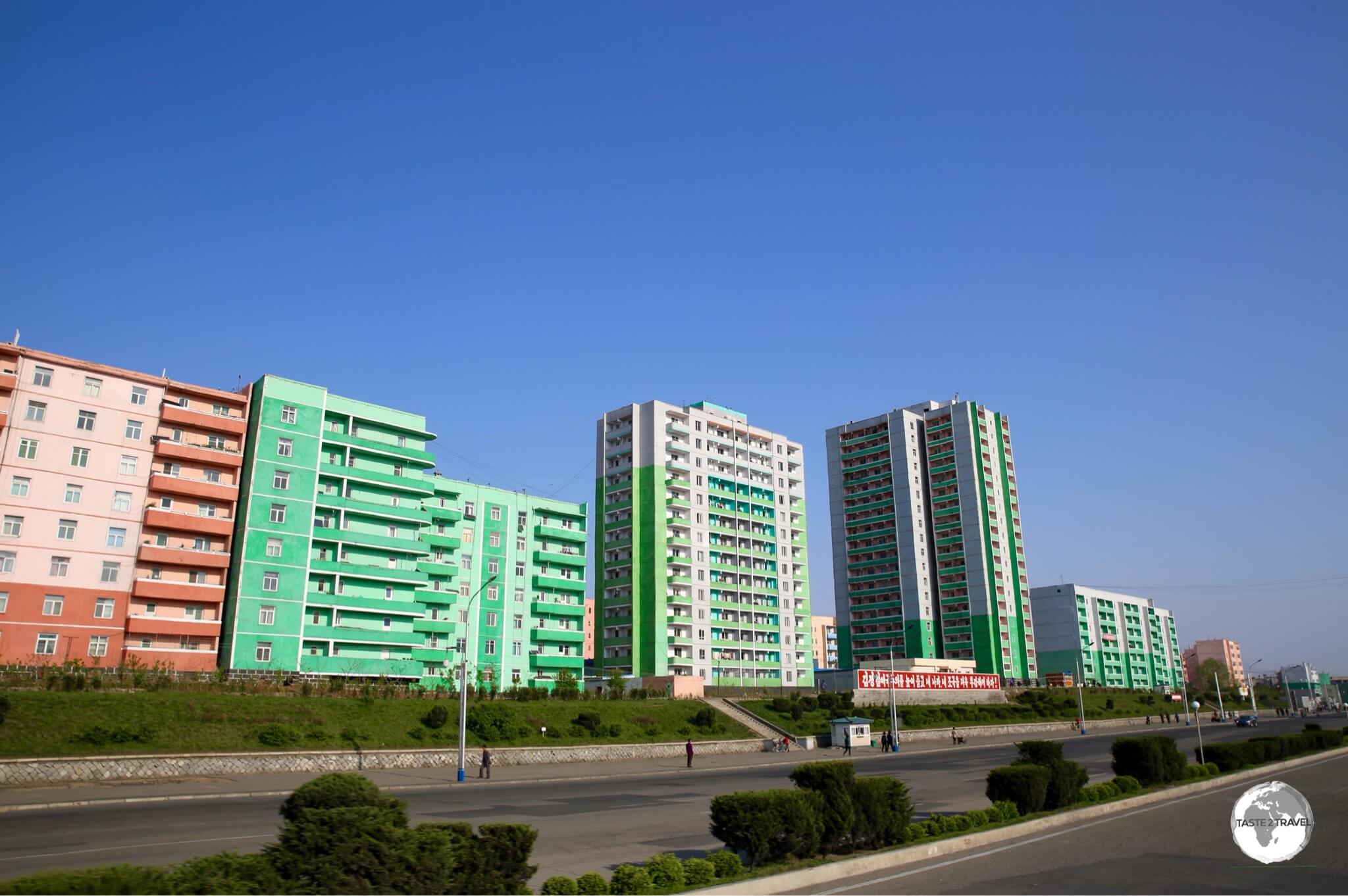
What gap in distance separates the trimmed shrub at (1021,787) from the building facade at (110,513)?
4938cm

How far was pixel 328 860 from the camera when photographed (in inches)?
354

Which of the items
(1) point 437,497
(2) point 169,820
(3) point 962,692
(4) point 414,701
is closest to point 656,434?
(1) point 437,497

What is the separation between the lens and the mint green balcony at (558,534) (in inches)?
3364

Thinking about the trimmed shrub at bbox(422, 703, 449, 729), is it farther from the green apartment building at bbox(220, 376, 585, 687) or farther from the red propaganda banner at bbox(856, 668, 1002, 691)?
the red propaganda banner at bbox(856, 668, 1002, 691)

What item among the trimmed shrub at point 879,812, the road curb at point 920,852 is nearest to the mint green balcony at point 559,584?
the road curb at point 920,852

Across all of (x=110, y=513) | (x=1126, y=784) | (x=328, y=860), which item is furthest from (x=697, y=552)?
(x=328, y=860)

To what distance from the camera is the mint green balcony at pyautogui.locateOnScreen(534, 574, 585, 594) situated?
83562 millimetres

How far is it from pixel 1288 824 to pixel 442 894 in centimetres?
1931

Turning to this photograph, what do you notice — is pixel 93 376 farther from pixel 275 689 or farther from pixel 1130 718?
pixel 1130 718

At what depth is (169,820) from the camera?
77.0 ft

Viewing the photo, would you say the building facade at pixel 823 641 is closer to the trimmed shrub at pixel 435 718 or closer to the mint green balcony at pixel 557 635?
the mint green balcony at pixel 557 635

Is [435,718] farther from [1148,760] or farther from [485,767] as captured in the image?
[1148,760]

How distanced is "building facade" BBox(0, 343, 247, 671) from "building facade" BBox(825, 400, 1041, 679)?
3718 inches

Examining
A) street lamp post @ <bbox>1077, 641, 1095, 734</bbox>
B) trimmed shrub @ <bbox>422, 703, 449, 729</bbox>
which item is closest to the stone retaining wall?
trimmed shrub @ <bbox>422, 703, 449, 729</bbox>
